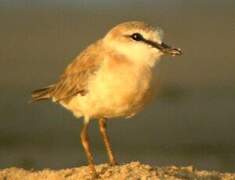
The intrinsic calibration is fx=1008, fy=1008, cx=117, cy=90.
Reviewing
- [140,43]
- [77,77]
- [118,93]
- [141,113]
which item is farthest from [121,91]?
[141,113]

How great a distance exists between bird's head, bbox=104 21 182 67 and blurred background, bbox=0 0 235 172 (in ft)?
0.78

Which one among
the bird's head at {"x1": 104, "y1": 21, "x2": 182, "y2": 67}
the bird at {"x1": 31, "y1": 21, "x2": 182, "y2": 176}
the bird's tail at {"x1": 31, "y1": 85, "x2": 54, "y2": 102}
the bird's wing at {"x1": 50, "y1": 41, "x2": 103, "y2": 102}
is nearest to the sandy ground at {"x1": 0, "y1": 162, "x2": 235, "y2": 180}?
the bird at {"x1": 31, "y1": 21, "x2": 182, "y2": 176}

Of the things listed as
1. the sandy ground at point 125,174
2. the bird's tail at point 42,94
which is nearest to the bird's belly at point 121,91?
the sandy ground at point 125,174

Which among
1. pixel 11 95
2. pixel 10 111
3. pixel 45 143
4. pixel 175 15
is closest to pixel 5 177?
pixel 45 143

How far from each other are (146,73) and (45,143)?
6.33 metres

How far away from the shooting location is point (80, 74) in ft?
34.6

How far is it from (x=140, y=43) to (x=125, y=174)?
4.26 feet

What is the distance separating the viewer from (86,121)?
1057cm

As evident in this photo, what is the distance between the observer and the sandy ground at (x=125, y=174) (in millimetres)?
9812

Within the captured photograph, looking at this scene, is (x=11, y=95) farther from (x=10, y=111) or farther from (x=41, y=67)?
(x=41, y=67)

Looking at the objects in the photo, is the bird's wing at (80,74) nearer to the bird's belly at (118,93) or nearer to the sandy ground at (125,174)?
the bird's belly at (118,93)

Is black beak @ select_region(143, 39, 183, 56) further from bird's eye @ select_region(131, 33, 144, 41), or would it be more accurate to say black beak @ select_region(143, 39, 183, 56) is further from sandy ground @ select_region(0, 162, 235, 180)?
sandy ground @ select_region(0, 162, 235, 180)

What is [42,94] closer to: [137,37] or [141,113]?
[137,37]

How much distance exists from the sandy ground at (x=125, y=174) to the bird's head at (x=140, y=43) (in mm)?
1067
